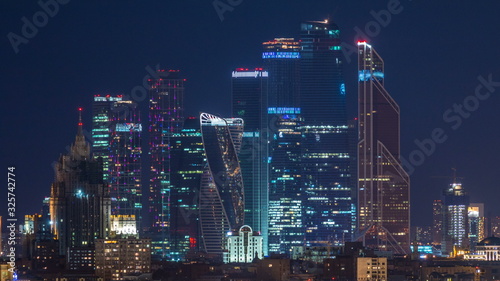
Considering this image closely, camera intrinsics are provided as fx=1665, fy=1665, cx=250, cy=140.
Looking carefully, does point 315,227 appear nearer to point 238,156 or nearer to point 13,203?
point 238,156

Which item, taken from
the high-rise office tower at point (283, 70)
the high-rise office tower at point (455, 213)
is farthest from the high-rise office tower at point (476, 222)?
the high-rise office tower at point (283, 70)

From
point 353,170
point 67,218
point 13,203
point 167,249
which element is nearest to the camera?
point 13,203

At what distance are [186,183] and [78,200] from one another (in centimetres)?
2654

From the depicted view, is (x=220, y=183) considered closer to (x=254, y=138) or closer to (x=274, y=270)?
(x=254, y=138)

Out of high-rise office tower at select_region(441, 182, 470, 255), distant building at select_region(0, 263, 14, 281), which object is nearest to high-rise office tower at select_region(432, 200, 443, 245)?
high-rise office tower at select_region(441, 182, 470, 255)

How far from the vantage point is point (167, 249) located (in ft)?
374

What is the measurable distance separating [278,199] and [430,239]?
12.0 metres

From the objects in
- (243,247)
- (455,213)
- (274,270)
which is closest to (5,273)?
(274,270)

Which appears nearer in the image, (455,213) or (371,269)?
(371,269)

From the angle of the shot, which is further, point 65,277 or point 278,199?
point 278,199

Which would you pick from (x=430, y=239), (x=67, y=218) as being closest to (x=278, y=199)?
(x=430, y=239)

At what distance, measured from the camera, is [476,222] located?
11825cm

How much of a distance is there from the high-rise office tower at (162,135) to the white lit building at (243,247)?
1664 centimetres

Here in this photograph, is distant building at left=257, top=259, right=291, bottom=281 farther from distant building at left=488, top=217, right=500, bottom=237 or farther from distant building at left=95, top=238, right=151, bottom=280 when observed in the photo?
distant building at left=488, top=217, right=500, bottom=237
